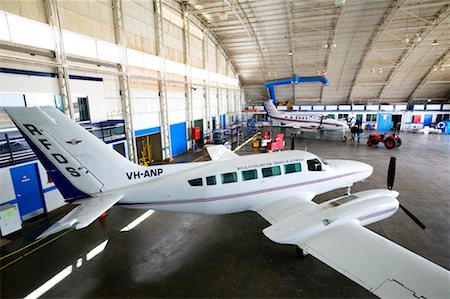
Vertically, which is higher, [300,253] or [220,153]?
[220,153]

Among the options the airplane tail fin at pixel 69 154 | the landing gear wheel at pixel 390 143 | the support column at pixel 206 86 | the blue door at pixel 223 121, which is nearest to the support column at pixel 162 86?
the support column at pixel 206 86

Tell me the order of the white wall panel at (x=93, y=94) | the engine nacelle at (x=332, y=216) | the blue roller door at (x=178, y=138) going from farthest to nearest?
the blue roller door at (x=178, y=138), the white wall panel at (x=93, y=94), the engine nacelle at (x=332, y=216)

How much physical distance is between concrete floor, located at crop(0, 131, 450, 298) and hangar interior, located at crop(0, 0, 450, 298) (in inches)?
2.0

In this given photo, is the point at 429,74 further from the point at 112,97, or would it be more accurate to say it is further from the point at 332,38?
the point at 112,97

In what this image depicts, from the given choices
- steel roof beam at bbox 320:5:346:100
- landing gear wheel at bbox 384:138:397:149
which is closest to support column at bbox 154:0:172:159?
steel roof beam at bbox 320:5:346:100

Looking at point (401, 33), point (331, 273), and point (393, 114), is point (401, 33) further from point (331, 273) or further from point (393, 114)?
point (331, 273)

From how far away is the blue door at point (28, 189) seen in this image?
10117 mm

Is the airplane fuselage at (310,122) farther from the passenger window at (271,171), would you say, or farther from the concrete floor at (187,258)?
the passenger window at (271,171)

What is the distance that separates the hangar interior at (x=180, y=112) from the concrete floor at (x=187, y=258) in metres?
0.05

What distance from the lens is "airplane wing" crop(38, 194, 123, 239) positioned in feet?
17.9

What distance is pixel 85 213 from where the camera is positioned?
6188mm

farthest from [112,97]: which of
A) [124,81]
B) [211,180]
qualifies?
[211,180]

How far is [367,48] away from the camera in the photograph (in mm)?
30719

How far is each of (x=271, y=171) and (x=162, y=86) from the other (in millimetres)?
14822
